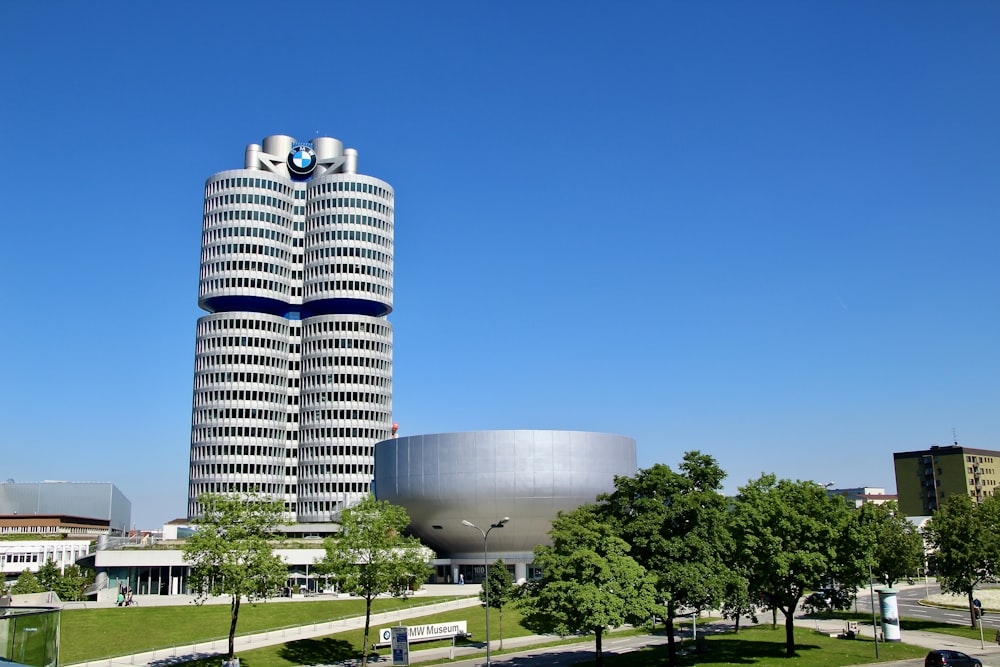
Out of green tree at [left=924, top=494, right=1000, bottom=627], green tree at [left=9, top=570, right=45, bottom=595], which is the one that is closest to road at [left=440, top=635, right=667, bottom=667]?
green tree at [left=924, top=494, right=1000, bottom=627]

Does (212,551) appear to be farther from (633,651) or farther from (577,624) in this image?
(633,651)

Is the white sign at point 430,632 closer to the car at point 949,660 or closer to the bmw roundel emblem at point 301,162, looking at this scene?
the car at point 949,660

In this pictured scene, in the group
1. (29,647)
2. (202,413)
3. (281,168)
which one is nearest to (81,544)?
(202,413)

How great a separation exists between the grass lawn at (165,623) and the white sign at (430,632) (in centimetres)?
1108

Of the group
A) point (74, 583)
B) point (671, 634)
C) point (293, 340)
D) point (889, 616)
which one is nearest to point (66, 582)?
point (74, 583)

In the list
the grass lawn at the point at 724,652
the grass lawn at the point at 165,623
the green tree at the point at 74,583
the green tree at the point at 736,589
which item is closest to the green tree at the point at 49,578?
the green tree at the point at 74,583

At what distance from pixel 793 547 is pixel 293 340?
417 feet

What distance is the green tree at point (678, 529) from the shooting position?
5819 cm

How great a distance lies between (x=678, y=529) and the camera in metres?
60.8

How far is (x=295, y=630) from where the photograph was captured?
2958 inches

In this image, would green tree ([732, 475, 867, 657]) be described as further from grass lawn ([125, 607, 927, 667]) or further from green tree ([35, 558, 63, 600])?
green tree ([35, 558, 63, 600])

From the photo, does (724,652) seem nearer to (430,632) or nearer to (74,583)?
(430,632)

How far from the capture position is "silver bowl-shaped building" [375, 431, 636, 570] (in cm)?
12900

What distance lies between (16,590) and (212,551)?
5310 centimetres
